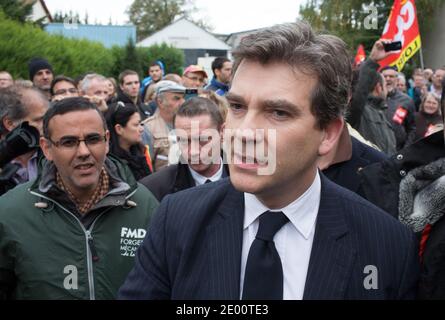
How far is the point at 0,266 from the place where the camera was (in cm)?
290

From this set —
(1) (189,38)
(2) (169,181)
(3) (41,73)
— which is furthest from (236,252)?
(1) (189,38)

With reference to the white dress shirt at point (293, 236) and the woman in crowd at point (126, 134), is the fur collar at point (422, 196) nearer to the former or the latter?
the white dress shirt at point (293, 236)

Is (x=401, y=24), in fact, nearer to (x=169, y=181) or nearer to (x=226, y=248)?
(x=169, y=181)

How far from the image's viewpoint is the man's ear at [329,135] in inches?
80.9

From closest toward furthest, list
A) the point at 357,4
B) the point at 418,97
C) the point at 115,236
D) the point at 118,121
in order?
1. the point at 115,236
2. the point at 118,121
3. the point at 418,97
4. the point at 357,4

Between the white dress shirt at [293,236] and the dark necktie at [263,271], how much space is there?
35 mm

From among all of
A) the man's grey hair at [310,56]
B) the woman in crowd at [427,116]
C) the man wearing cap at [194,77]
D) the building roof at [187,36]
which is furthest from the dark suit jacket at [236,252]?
the building roof at [187,36]

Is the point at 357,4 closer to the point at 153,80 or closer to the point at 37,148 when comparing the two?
the point at 153,80

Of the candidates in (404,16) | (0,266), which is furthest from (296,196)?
(404,16)

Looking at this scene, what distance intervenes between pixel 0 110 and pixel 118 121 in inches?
52.1

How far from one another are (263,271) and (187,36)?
62.1 meters

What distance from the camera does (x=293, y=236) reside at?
1.95 meters

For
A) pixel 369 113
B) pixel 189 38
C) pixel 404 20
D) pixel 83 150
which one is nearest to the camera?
pixel 83 150

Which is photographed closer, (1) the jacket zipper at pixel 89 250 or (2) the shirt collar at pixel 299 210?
(2) the shirt collar at pixel 299 210
